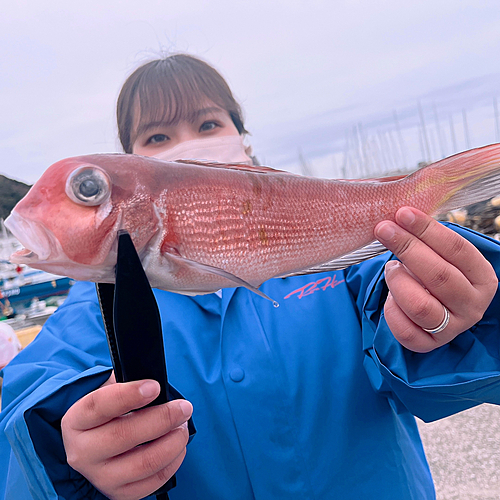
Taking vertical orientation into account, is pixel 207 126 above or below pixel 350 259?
above

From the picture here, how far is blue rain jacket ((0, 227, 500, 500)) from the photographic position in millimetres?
1109

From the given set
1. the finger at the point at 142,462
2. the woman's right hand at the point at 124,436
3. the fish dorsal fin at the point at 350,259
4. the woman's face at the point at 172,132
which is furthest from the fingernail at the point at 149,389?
the woman's face at the point at 172,132

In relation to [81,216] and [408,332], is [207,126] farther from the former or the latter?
[408,332]

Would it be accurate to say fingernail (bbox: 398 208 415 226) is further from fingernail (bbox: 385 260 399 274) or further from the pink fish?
fingernail (bbox: 385 260 399 274)

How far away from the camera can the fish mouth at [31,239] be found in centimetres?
68

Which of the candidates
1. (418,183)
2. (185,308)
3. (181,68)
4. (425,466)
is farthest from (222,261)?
(425,466)

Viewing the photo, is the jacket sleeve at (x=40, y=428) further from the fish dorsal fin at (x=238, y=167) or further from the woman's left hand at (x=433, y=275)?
the woman's left hand at (x=433, y=275)

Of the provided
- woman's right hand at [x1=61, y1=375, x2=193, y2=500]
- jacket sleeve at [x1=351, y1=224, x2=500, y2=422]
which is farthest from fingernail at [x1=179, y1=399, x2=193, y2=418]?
jacket sleeve at [x1=351, y1=224, x2=500, y2=422]

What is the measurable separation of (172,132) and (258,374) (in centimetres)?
99

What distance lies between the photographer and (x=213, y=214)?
2.67 ft

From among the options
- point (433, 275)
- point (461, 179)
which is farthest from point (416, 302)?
point (461, 179)

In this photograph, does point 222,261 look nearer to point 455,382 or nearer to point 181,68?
point 455,382

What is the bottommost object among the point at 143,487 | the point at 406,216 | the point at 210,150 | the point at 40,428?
the point at 143,487

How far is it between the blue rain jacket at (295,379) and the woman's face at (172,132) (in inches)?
23.6
